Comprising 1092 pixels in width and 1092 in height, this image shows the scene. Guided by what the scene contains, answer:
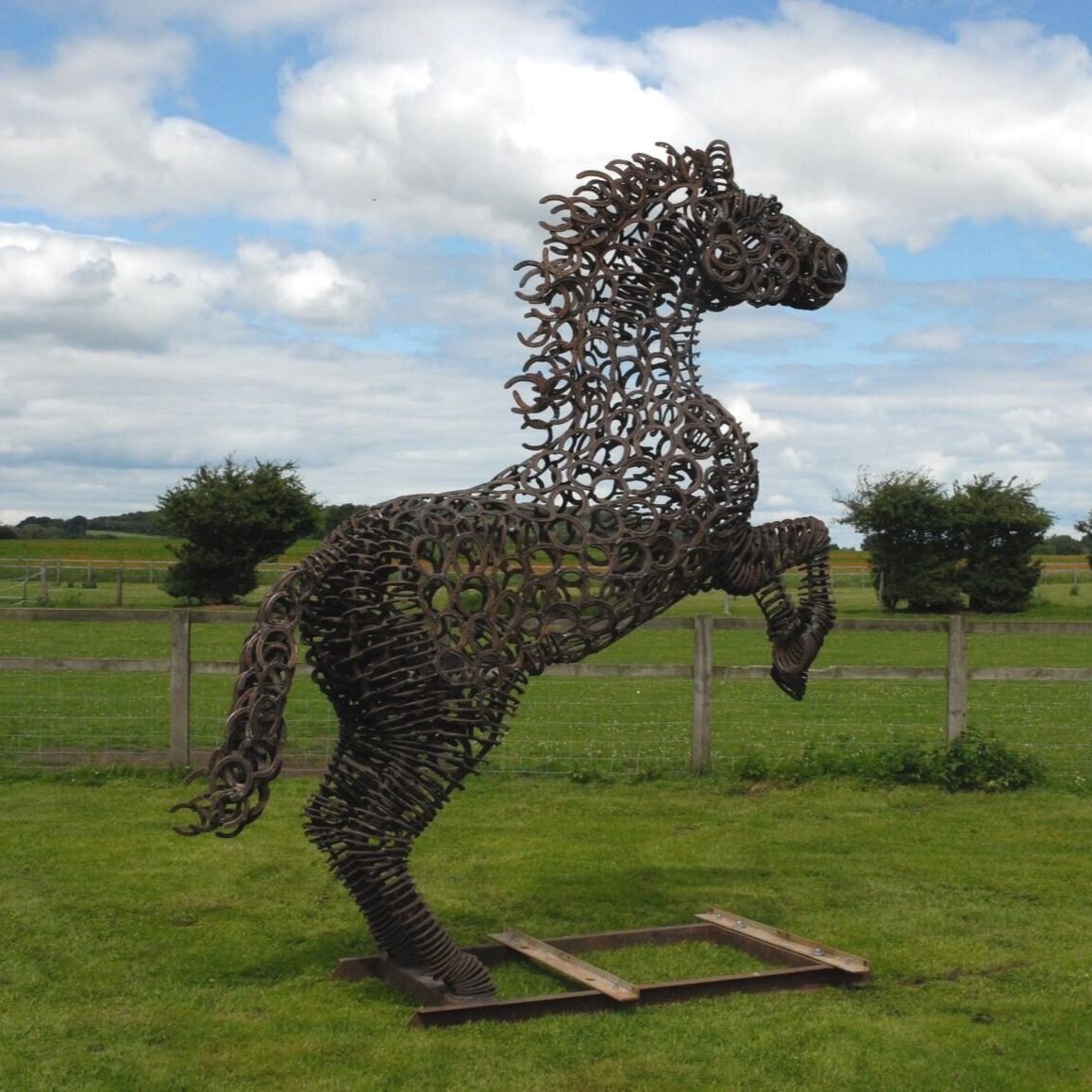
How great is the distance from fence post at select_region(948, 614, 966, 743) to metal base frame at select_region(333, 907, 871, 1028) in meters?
4.02

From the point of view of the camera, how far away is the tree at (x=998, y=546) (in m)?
31.7

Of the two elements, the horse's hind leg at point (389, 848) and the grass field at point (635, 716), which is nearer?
the horse's hind leg at point (389, 848)

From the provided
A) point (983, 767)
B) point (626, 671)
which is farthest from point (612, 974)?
point (983, 767)

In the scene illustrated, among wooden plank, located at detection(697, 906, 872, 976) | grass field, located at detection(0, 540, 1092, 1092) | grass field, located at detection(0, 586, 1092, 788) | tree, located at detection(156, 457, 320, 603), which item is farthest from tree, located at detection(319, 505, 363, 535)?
wooden plank, located at detection(697, 906, 872, 976)

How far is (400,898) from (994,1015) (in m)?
2.44

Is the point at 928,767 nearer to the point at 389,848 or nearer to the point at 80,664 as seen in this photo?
the point at 389,848

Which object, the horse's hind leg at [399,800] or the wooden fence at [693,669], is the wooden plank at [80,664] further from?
the horse's hind leg at [399,800]

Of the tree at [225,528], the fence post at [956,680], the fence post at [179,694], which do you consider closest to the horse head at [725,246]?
the fence post at [956,680]

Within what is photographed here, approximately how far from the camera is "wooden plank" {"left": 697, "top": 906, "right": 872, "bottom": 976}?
5.80 meters

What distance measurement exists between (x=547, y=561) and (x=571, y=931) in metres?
2.09

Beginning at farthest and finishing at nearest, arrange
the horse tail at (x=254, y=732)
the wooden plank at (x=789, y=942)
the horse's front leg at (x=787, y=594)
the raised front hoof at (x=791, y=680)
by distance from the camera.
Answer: the raised front hoof at (x=791, y=680)
the horse's front leg at (x=787, y=594)
the wooden plank at (x=789, y=942)
the horse tail at (x=254, y=732)

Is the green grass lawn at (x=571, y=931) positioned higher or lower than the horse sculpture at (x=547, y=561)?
lower

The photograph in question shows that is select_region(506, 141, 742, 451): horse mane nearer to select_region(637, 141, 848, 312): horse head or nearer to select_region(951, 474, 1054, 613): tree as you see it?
select_region(637, 141, 848, 312): horse head

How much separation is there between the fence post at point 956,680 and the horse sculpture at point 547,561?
13.1ft
